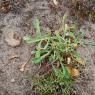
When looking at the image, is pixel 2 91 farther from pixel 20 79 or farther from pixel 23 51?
pixel 23 51

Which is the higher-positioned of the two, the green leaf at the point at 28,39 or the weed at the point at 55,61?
the green leaf at the point at 28,39

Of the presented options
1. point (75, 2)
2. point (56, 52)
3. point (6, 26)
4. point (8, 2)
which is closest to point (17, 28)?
point (6, 26)

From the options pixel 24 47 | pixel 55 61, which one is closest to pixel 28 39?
pixel 24 47

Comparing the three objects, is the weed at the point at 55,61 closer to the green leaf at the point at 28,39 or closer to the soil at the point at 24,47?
the green leaf at the point at 28,39

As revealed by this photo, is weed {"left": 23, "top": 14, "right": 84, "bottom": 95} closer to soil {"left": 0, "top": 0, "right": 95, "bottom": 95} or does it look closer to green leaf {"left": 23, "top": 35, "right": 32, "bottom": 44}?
green leaf {"left": 23, "top": 35, "right": 32, "bottom": 44}

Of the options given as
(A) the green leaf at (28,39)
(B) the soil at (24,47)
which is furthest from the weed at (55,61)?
(B) the soil at (24,47)

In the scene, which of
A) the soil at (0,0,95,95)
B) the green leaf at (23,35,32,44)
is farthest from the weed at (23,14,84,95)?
the soil at (0,0,95,95)
